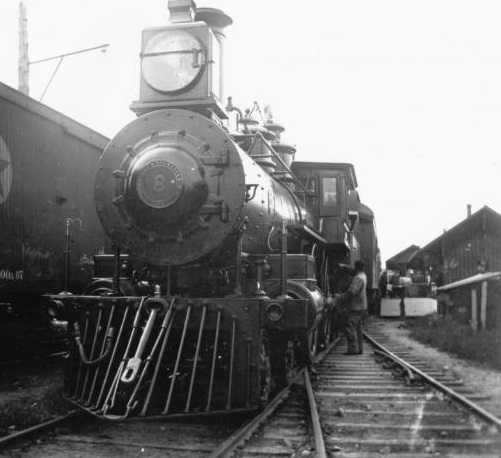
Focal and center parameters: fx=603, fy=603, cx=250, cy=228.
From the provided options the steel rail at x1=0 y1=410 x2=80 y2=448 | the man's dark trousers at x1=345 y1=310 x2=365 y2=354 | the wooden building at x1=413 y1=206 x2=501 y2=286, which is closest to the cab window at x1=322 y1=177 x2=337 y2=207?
the man's dark trousers at x1=345 y1=310 x2=365 y2=354

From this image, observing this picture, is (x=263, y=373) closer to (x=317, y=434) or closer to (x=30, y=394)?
(x=317, y=434)

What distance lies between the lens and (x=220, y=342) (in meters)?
5.22

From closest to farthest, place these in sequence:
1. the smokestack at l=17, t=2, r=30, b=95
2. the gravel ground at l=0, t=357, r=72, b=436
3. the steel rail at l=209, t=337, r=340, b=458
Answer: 1. the steel rail at l=209, t=337, r=340, b=458
2. the gravel ground at l=0, t=357, r=72, b=436
3. the smokestack at l=17, t=2, r=30, b=95

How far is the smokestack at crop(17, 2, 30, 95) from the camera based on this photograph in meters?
12.1

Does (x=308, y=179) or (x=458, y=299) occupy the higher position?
(x=308, y=179)

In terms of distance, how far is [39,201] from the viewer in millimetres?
7418

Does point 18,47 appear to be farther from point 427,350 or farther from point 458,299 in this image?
point 458,299

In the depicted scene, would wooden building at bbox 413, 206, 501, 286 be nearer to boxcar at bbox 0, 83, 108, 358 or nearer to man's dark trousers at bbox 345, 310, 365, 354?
man's dark trousers at bbox 345, 310, 365, 354

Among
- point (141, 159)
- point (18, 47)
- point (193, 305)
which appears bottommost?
point (193, 305)

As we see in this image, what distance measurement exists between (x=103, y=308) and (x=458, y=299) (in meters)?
14.2

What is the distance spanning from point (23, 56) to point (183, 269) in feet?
28.6

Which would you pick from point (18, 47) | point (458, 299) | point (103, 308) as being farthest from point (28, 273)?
point (458, 299)

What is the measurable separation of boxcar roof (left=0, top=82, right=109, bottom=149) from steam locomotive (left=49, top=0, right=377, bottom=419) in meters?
1.79

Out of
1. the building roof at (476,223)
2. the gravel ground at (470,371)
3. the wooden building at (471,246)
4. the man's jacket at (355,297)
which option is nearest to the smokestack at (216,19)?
the gravel ground at (470,371)
